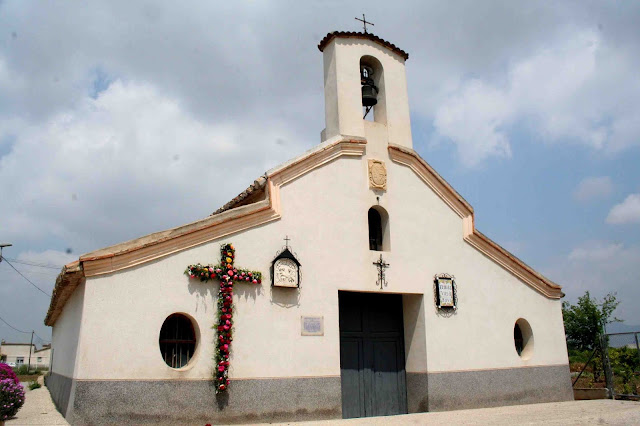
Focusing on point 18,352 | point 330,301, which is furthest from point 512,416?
point 18,352

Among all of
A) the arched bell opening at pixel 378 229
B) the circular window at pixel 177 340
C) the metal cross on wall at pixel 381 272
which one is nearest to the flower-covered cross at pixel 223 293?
the circular window at pixel 177 340

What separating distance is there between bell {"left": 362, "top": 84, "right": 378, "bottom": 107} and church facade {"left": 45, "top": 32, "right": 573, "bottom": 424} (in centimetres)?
4

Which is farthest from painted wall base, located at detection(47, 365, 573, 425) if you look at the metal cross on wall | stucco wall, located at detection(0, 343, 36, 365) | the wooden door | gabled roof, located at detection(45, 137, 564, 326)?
stucco wall, located at detection(0, 343, 36, 365)

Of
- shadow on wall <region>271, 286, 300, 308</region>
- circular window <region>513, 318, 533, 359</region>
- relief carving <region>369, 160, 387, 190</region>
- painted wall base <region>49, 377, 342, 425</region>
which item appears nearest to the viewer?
painted wall base <region>49, 377, 342, 425</region>

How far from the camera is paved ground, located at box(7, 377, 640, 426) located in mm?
10891

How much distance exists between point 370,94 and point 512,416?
889 cm

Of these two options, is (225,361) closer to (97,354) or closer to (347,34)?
(97,354)

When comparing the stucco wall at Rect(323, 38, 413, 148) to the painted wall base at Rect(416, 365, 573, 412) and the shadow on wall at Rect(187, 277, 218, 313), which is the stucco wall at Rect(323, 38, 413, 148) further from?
the painted wall base at Rect(416, 365, 573, 412)

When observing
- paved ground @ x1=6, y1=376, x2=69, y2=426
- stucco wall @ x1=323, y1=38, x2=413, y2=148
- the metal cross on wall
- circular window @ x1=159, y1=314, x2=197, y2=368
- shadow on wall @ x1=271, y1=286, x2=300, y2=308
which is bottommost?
paved ground @ x1=6, y1=376, x2=69, y2=426

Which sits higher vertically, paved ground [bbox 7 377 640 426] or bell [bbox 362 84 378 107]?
bell [bbox 362 84 378 107]

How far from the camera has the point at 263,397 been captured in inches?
436

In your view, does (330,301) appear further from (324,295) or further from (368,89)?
(368,89)

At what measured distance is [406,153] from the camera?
47.2 ft

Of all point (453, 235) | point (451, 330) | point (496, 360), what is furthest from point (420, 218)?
point (496, 360)
